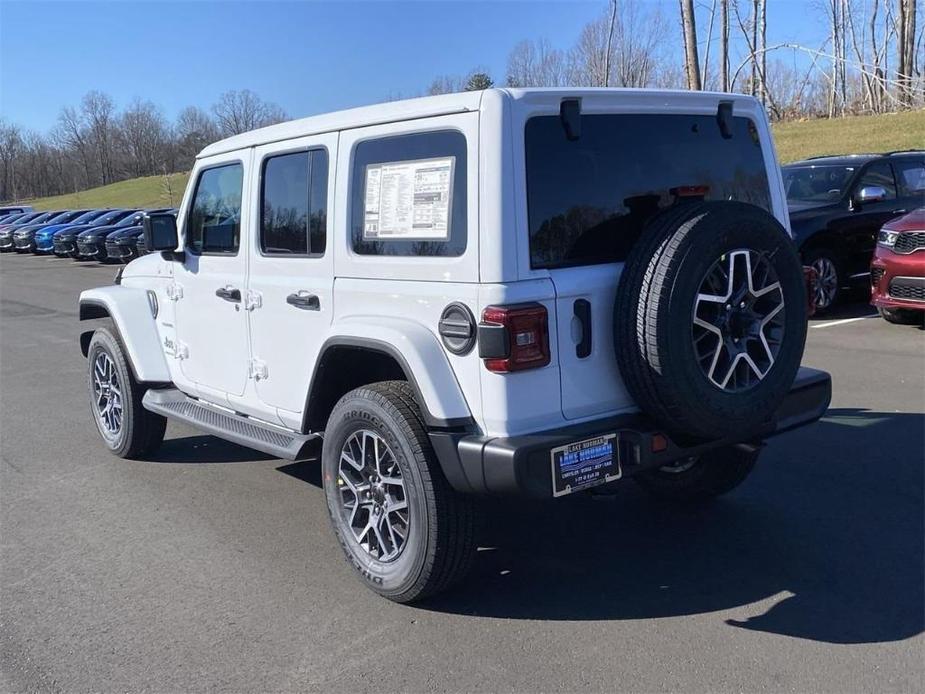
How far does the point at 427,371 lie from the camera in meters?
3.44

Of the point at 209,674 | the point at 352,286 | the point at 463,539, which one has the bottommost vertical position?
the point at 209,674

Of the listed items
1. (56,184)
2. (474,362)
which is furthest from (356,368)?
(56,184)

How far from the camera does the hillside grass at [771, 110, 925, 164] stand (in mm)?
26484

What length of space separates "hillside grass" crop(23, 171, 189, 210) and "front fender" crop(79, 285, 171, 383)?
52.3 m

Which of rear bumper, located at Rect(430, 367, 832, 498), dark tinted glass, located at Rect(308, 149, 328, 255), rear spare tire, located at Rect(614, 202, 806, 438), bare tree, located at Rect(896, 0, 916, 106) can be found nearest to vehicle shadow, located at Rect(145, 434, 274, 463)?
dark tinted glass, located at Rect(308, 149, 328, 255)

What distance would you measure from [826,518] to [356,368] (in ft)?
8.29

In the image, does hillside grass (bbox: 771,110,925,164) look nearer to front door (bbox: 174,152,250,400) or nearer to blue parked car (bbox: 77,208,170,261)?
blue parked car (bbox: 77,208,170,261)

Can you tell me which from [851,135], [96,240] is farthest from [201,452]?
[851,135]

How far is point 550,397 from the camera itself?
343 centimetres

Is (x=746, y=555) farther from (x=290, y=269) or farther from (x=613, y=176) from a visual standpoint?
(x=290, y=269)

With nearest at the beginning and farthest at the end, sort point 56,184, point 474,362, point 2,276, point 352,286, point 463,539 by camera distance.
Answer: point 474,362 < point 463,539 < point 352,286 < point 2,276 < point 56,184

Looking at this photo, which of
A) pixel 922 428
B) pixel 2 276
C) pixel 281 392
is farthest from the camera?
pixel 2 276

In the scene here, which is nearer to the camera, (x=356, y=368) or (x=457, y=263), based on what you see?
(x=457, y=263)

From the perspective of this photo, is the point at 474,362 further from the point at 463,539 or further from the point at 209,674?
the point at 209,674
